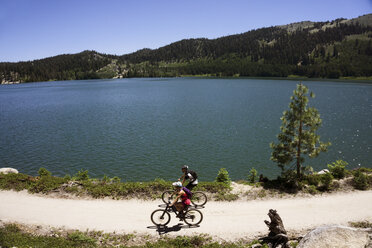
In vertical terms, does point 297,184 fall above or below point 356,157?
above

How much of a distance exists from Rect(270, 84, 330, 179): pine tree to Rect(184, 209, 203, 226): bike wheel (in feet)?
32.9

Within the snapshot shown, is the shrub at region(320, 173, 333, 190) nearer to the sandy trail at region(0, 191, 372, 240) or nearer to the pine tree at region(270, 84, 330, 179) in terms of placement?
the sandy trail at region(0, 191, 372, 240)

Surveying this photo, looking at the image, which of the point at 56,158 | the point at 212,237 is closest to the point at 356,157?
the point at 212,237

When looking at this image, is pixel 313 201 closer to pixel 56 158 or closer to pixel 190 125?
pixel 56 158

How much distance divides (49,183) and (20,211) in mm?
3511

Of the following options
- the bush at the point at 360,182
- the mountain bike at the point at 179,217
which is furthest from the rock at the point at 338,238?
the bush at the point at 360,182

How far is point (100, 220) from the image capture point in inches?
603

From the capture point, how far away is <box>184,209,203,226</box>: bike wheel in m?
14.8

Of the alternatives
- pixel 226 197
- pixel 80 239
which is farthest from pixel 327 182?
pixel 80 239

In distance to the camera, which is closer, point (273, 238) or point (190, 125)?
point (273, 238)

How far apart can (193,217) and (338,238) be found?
790 cm

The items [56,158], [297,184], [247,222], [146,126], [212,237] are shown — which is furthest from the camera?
[146,126]

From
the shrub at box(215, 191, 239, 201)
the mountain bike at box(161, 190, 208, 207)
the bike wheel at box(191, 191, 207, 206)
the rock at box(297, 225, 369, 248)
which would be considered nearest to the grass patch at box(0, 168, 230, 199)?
the shrub at box(215, 191, 239, 201)

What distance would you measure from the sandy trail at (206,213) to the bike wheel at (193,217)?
0.39 metres
